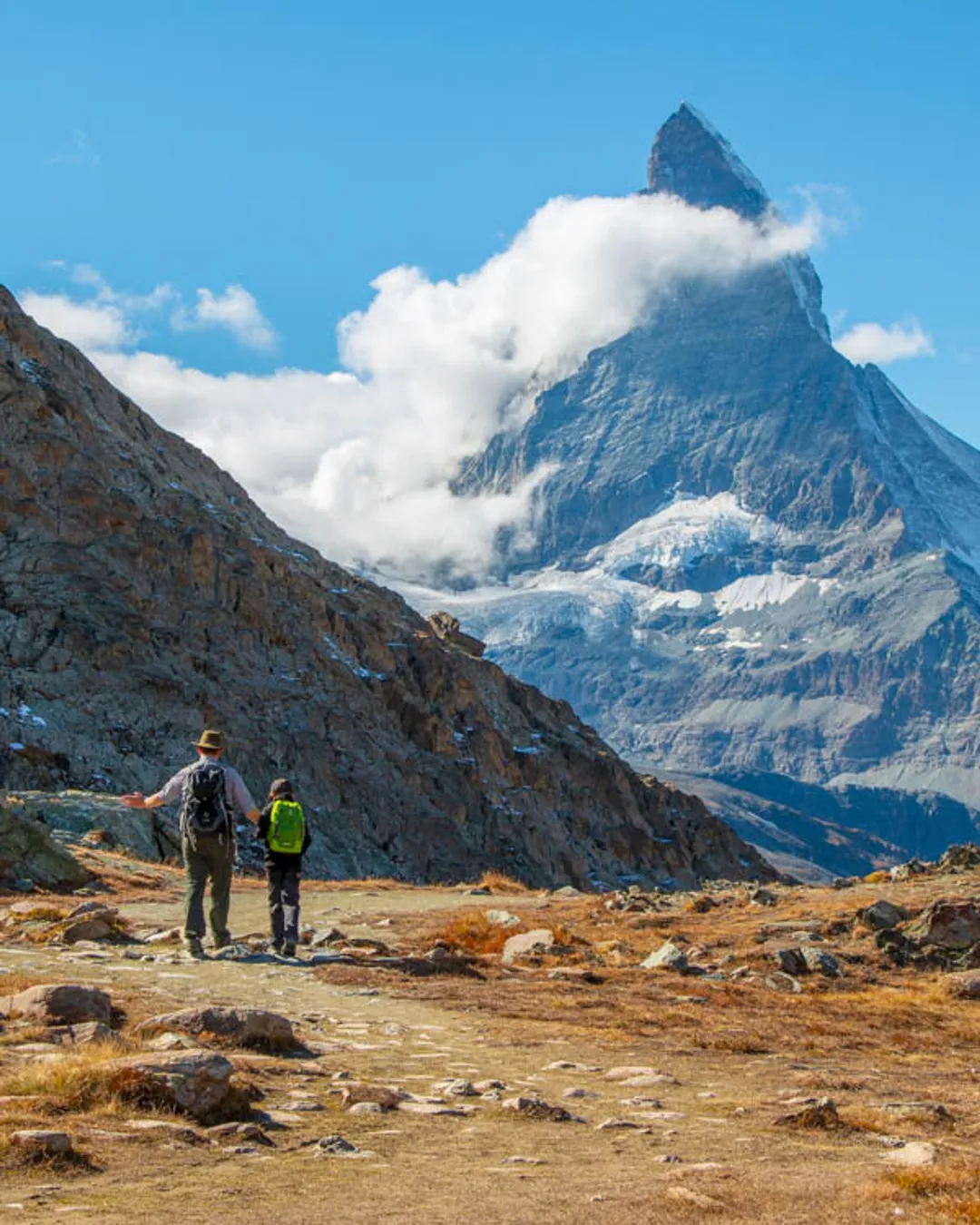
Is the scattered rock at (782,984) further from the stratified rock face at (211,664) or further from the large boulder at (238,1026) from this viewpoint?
the stratified rock face at (211,664)

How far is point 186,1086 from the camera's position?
6.77 meters

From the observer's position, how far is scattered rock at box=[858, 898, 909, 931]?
18.4m

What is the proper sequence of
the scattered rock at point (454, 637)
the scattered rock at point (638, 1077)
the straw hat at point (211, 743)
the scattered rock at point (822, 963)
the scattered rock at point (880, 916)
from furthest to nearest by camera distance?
the scattered rock at point (454, 637) < the scattered rock at point (880, 916) < the scattered rock at point (822, 963) < the straw hat at point (211, 743) < the scattered rock at point (638, 1077)

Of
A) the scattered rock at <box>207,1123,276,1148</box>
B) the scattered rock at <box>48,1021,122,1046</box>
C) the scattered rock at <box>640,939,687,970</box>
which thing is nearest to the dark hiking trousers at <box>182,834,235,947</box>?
the scattered rock at <box>640,939,687,970</box>

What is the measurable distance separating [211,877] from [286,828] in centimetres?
142

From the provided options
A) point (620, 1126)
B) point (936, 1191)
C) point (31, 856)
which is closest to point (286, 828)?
point (31, 856)

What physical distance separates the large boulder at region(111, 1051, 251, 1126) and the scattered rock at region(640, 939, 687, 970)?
9.24m

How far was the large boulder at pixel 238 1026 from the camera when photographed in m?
8.71

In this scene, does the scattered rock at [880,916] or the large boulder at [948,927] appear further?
the scattered rock at [880,916]

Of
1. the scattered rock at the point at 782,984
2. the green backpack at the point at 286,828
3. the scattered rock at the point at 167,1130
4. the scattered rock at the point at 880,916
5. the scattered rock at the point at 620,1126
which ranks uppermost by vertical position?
the green backpack at the point at 286,828

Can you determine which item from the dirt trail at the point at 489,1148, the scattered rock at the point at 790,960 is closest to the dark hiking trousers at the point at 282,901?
the dirt trail at the point at 489,1148

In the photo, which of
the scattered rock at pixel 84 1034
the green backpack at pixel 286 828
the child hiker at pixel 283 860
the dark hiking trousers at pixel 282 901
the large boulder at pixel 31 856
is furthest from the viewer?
the large boulder at pixel 31 856

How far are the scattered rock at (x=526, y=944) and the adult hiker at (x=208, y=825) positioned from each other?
3.62 metres

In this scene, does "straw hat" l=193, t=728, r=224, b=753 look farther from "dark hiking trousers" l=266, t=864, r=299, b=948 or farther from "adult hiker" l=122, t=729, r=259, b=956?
"dark hiking trousers" l=266, t=864, r=299, b=948
